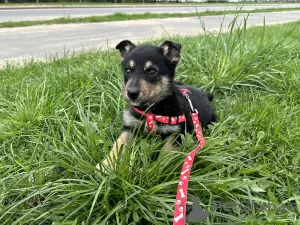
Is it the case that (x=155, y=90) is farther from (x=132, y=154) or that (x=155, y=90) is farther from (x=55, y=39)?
(x=55, y=39)

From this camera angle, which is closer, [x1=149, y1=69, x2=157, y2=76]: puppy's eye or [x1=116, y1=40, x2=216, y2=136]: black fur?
[x1=116, y1=40, x2=216, y2=136]: black fur

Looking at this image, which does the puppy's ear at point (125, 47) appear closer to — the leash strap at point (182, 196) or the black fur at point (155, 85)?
the black fur at point (155, 85)

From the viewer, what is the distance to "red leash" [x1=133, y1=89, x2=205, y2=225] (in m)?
1.68

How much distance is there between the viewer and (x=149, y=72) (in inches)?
104

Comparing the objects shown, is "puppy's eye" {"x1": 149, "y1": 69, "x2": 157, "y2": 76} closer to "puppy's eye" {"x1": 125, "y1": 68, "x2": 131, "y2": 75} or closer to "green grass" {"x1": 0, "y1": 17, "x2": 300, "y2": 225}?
"puppy's eye" {"x1": 125, "y1": 68, "x2": 131, "y2": 75}

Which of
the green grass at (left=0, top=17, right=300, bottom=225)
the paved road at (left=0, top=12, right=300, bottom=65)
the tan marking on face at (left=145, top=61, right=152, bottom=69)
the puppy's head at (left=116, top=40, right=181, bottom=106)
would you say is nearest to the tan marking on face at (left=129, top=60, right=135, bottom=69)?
the puppy's head at (left=116, top=40, right=181, bottom=106)

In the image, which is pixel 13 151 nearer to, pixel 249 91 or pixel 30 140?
pixel 30 140

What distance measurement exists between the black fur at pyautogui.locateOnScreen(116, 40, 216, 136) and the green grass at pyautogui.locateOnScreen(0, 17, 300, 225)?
9.5 inches

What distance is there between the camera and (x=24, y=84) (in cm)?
405

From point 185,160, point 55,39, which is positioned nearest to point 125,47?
point 185,160

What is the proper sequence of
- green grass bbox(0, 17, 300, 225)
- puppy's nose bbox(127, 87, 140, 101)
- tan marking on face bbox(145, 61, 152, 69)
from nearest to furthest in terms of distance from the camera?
1. green grass bbox(0, 17, 300, 225)
2. puppy's nose bbox(127, 87, 140, 101)
3. tan marking on face bbox(145, 61, 152, 69)

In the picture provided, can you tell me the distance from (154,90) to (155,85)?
0.17 feet

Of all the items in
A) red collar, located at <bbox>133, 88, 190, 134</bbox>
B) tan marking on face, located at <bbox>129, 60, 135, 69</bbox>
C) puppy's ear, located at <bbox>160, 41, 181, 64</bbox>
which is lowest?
red collar, located at <bbox>133, 88, 190, 134</bbox>

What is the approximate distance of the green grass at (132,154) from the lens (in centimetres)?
193
